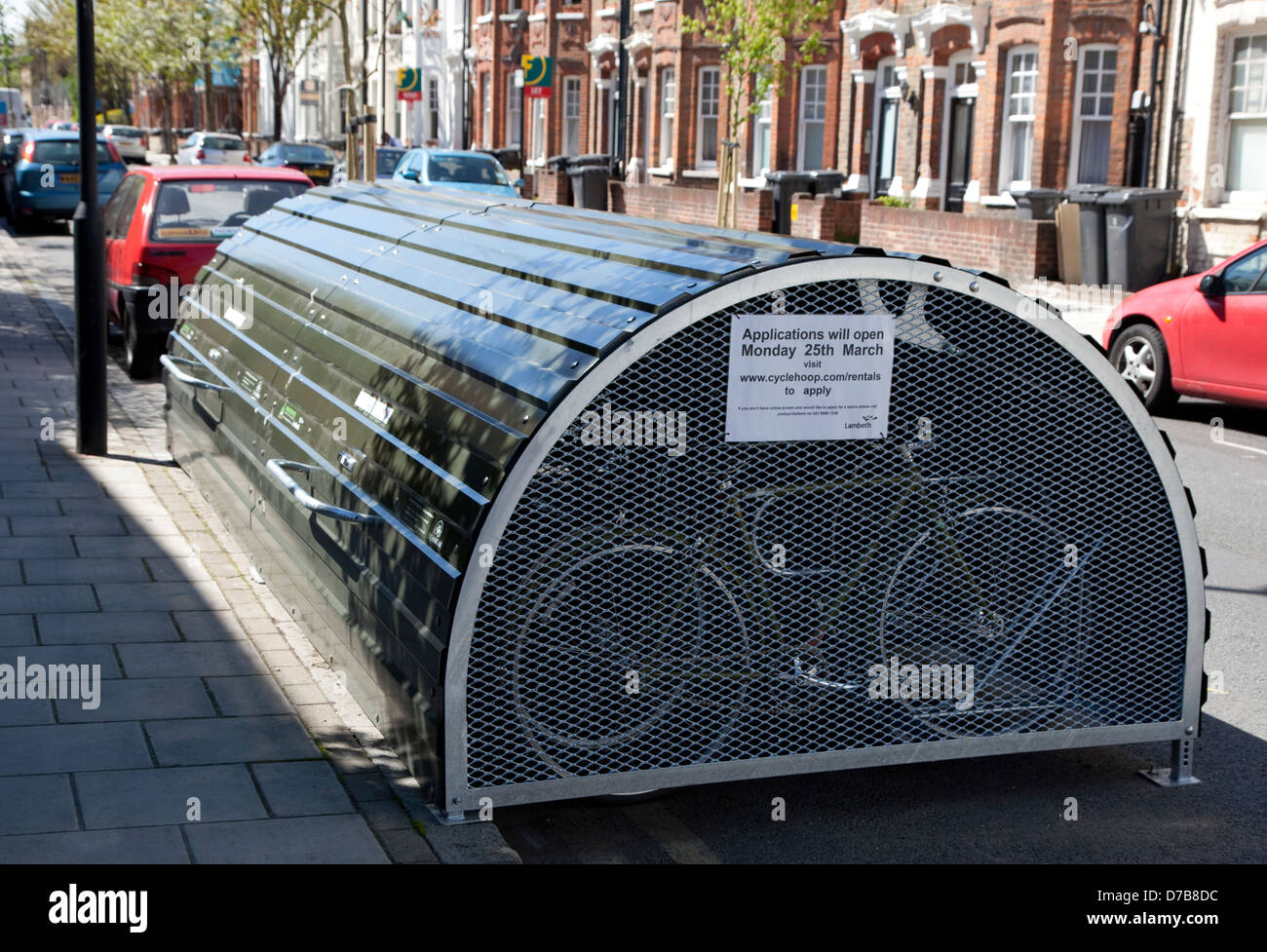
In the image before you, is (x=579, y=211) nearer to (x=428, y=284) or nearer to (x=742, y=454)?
(x=428, y=284)

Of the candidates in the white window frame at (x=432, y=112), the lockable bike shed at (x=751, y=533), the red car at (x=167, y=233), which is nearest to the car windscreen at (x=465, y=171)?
the red car at (x=167, y=233)

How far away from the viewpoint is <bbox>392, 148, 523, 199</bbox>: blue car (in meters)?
27.7

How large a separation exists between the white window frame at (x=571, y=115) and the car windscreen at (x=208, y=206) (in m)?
32.9

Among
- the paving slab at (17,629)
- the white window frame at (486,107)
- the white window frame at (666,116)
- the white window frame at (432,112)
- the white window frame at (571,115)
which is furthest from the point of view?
the white window frame at (432,112)

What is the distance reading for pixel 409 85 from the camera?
54156mm

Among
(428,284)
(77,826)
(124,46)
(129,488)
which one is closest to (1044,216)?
(129,488)

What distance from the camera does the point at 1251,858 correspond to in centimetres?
473

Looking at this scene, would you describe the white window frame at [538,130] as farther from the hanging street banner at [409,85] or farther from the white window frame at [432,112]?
the white window frame at [432,112]

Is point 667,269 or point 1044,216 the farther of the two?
point 1044,216

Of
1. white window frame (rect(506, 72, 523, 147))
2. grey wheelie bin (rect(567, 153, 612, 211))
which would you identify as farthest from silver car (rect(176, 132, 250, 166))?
grey wheelie bin (rect(567, 153, 612, 211))

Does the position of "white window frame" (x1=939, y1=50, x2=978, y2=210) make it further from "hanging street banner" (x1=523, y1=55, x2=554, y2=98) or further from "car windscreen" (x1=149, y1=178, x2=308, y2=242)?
"car windscreen" (x1=149, y1=178, x2=308, y2=242)

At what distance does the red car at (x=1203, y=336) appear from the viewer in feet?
39.4

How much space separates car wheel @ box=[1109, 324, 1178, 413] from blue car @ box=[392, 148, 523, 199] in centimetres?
1585

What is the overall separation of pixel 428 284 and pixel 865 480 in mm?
2077
